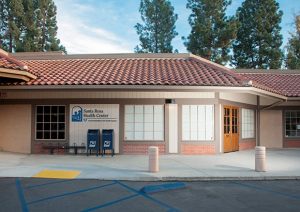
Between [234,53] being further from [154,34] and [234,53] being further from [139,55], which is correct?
[139,55]

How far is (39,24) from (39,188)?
32167mm

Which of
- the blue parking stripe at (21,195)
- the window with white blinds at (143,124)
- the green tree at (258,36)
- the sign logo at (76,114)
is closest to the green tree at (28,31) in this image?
the green tree at (258,36)

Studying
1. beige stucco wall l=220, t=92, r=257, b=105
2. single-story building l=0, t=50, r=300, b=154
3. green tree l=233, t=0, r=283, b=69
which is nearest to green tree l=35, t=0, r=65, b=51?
green tree l=233, t=0, r=283, b=69

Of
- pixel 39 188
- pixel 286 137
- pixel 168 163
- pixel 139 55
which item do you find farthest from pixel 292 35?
pixel 39 188

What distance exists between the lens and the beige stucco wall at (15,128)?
1644 centimetres

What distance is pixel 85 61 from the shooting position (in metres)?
19.4

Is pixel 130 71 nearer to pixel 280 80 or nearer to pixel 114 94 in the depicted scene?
pixel 114 94

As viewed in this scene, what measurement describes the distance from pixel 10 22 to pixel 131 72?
2453cm

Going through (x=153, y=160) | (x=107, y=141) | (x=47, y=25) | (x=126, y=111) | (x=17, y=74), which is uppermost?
(x=47, y=25)

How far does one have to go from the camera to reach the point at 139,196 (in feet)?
27.2

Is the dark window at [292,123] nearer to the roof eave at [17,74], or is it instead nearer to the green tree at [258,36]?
the roof eave at [17,74]

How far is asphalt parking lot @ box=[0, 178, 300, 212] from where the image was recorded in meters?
7.34

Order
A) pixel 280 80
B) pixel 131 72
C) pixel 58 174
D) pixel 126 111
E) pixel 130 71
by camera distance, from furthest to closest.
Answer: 1. pixel 280 80
2. pixel 130 71
3. pixel 131 72
4. pixel 126 111
5. pixel 58 174

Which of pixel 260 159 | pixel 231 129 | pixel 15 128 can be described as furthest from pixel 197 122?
pixel 15 128
